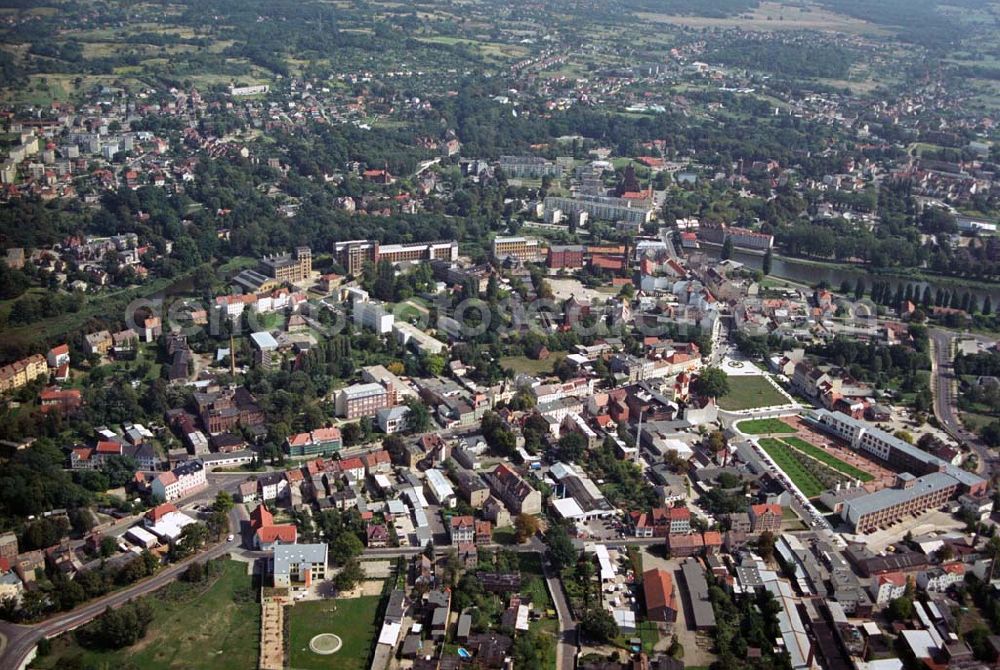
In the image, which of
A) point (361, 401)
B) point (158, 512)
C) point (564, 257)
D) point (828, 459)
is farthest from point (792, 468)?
point (564, 257)

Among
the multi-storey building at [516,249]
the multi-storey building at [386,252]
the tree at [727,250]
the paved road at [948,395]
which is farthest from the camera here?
the tree at [727,250]

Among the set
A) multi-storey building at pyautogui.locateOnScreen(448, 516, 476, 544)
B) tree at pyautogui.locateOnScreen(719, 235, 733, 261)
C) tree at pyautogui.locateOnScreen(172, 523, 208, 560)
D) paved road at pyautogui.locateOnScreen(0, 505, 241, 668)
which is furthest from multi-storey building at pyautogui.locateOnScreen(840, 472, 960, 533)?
tree at pyautogui.locateOnScreen(719, 235, 733, 261)

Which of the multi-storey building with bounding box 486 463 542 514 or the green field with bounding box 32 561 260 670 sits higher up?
the multi-storey building with bounding box 486 463 542 514

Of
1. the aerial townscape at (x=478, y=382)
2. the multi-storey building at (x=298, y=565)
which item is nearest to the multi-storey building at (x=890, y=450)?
the aerial townscape at (x=478, y=382)

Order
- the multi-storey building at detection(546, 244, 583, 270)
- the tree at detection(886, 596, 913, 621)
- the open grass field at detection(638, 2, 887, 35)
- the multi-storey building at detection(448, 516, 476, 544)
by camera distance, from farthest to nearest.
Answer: the open grass field at detection(638, 2, 887, 35) → the multi-storey building at detection(546, 244, 583, 270) → the multi-storey building at detection(448, 516, 476, 544) → the tree at detection(886, 596, 913, 621)

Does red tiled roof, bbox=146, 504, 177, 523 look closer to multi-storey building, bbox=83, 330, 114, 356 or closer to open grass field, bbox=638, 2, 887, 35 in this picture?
multi-storey building, bbox=83, 330, 114, 356

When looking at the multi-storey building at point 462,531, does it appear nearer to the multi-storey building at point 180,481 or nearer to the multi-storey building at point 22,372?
the multi-storey building at point 180,481

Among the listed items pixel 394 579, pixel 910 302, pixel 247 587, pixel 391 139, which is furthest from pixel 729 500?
pixel 391 139
